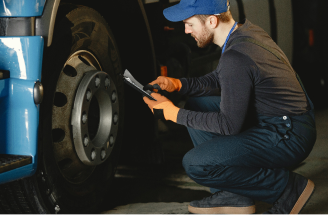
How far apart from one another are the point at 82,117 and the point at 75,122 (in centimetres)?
4

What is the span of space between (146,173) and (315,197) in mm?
1112

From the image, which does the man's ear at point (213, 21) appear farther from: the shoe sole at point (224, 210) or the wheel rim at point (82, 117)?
the shoe sole at point (224, 210)

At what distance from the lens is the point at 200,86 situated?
2318 mm

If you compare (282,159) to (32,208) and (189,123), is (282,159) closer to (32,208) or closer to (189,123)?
(189,123)

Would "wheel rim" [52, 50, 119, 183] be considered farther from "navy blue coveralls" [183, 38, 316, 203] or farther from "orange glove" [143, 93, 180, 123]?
"navy blue coveralls" [183, 38, 316, 203]

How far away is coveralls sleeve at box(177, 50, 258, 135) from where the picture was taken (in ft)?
5.54

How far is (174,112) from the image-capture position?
6.23ft

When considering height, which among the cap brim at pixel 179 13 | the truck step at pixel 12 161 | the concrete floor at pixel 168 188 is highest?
the cap brim at pixel 179 13

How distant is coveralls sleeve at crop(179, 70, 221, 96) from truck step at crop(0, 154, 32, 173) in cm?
119

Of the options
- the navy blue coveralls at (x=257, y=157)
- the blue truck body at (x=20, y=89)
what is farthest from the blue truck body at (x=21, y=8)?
the navy blue coveralls at (x=257, y=157)

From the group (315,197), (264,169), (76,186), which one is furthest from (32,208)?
(315,197)

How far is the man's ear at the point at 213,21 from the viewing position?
1.89m

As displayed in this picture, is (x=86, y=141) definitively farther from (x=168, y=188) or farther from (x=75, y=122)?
(x=168, y=188)

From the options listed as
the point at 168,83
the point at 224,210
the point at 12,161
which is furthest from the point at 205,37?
the point at 12,161
